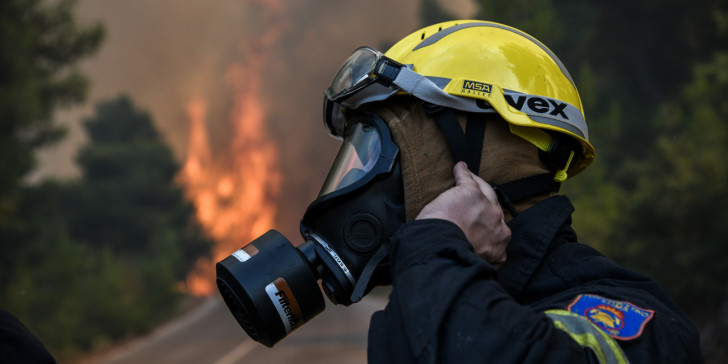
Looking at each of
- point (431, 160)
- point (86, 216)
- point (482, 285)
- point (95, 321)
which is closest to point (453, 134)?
point (431, 160)

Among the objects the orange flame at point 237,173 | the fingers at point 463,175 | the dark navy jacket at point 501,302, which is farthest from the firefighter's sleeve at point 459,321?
the orange flame at point 237,173

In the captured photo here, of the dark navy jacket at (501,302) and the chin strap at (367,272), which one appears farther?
the chin strap at (367,272)

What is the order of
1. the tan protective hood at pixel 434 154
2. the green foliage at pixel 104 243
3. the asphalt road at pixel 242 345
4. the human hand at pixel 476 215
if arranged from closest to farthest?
the human hand at pixel 476 215 < the tan protective hood at pixel 434 154 < the green foliage at pixel 104 243 < the asphalt road at pixel 242 345

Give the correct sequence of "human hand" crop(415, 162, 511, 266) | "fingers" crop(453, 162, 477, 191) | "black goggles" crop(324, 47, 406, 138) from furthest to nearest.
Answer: "black goggles" crop(324, 47, 406, 138), "fingers" crop(453, 162, 477, 191), "human hand" crop(415, 162, 511, 266)

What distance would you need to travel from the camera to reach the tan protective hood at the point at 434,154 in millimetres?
1755

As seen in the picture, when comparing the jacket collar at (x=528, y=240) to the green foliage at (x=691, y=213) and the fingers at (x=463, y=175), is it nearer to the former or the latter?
the fingers at (x=463, y=175)

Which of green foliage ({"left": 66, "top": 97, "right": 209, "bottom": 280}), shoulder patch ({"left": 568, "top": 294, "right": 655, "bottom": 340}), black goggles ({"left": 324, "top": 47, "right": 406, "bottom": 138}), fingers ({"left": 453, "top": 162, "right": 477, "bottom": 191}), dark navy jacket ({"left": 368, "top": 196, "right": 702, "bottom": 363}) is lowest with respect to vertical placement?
shoulder patch ({"left": 568, "top": 294, "right": 655, "bottom": 340})

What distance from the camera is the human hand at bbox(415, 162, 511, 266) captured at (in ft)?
5.02

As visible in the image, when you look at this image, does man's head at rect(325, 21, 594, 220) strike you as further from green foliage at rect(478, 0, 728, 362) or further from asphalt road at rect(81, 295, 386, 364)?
asphalt road at rect(81, 295, 386, 364)

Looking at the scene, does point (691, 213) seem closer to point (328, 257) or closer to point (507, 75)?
point (507, 75)

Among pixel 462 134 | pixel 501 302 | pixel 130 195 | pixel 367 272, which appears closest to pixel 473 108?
pixel 462 134

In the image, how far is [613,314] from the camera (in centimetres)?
147

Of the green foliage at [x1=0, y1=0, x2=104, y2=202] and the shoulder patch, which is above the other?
the green foliage at [x1=0, y1=0, x2=104, y2=202]

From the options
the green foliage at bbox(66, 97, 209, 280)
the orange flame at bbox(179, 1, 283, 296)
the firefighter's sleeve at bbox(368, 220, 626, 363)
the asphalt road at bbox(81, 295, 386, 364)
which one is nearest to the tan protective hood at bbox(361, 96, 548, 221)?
the firefighter's sleeve at bbox(368, 220, 626, 363)
